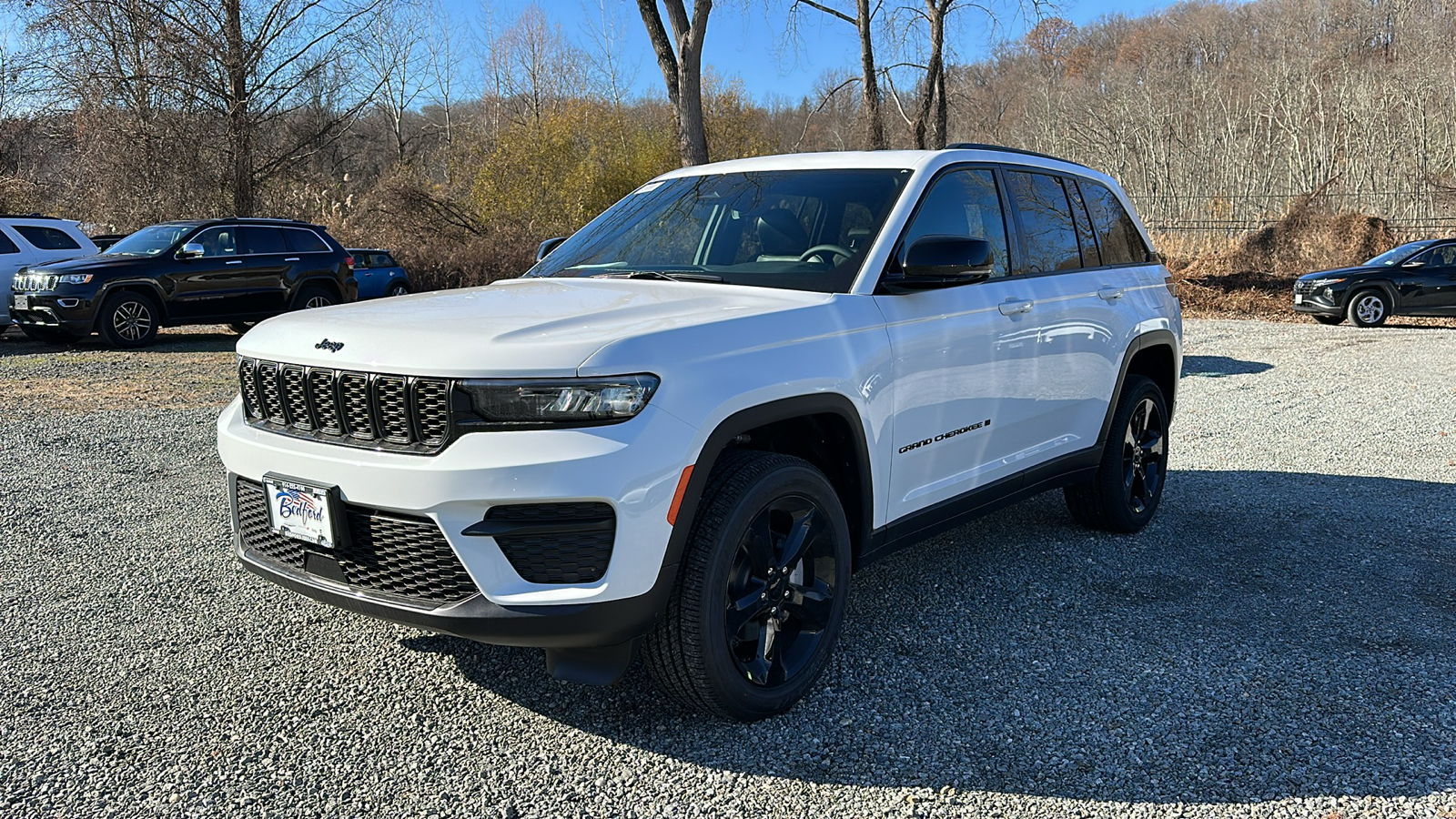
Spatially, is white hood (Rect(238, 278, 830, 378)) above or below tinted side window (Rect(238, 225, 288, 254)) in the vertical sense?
below

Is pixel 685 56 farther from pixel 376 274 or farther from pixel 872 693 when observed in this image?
pixel 872 693

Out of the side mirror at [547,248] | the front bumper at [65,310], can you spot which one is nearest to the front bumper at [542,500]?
the side mirror at [547,248]

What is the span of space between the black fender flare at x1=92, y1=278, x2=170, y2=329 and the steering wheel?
12.4m

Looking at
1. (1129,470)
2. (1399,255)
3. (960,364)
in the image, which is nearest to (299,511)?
(960,364)

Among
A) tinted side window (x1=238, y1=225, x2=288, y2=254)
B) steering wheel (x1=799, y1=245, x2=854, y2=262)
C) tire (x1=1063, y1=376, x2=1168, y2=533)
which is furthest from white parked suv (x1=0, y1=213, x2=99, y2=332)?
tire (x1=1063, y1=376, x2=1168, y2=533)

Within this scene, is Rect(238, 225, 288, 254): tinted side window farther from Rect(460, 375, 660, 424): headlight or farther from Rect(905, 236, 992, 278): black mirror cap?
Rect(460, 375, 660, 424): headlight

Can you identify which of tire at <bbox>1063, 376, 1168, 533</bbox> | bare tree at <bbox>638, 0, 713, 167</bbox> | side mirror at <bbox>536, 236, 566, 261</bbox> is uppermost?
bare tree at <bbox>638, 0, 713, 167</bbox>

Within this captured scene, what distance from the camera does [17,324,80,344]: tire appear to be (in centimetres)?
1334

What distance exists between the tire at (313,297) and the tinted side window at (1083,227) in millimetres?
12143

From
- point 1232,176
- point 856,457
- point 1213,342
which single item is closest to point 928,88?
point 1213,342

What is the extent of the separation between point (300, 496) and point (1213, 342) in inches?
567

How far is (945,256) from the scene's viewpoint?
3.54 metres

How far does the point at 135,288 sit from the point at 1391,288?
18393mm

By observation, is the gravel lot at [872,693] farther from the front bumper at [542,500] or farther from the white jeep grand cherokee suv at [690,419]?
the front bumper at [542,500]
